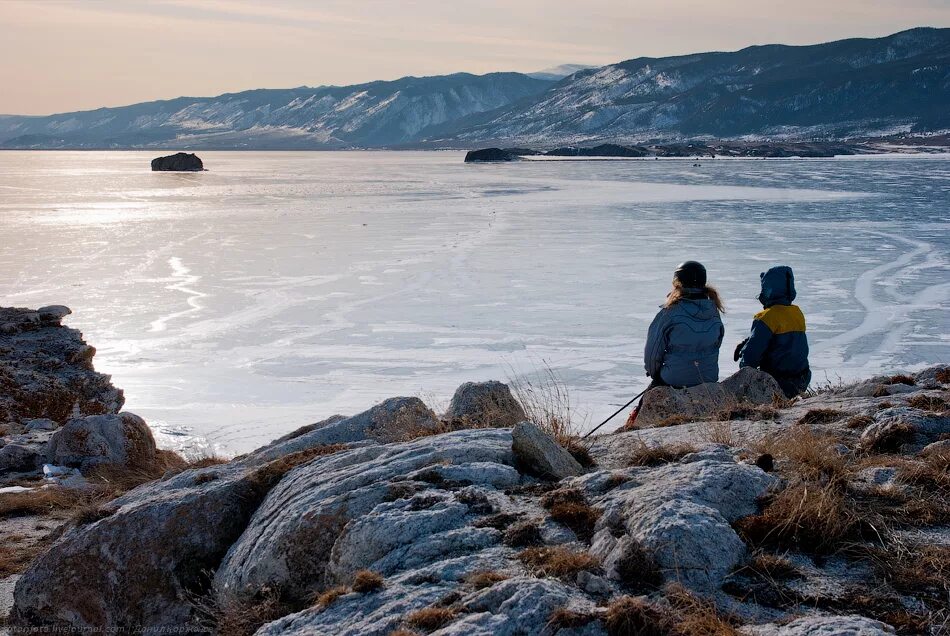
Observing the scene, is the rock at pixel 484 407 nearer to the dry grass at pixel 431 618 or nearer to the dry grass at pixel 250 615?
the dry grass at pixel 250 615

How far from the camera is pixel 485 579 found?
300 centimetres

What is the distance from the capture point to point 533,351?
11609 millimetres

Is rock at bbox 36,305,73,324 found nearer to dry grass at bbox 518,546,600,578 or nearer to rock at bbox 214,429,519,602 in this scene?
rock at bbox 214,429,519,602

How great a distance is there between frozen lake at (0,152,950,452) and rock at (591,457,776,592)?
16.7ft

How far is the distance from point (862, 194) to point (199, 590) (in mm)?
35216

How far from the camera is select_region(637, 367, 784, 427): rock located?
6.01m

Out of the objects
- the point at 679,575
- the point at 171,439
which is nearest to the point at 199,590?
the point at 679,575

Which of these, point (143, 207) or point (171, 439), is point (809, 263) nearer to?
point (171, 439)

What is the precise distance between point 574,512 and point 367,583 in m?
0.87

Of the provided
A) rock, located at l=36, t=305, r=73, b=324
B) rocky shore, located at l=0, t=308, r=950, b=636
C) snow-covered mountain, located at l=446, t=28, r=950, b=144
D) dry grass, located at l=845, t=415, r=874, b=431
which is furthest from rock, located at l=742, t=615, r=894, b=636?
snow-covered mountain, located at l=446, t=28, r=950, b=144

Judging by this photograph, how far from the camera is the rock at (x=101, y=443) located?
7.12m

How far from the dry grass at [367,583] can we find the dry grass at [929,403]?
10.8ft

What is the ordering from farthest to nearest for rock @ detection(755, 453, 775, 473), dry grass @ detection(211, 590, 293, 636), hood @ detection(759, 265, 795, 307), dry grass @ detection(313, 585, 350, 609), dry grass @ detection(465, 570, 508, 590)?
hood @ detection(759, 265, 795, 307)
rock @ detection(755, 453, 775, 473)
dry grass @ detection(211, 590, 293, 636)
dry grass @ detection(313, 585, 350, 609)
dry grass @ detection(465, 570, 508, 590)

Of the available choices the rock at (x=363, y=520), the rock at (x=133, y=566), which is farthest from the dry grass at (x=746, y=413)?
the rock at (x=133, y=566)
